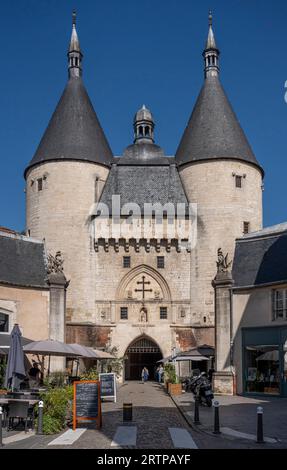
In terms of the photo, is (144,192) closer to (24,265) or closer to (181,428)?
(24,265)

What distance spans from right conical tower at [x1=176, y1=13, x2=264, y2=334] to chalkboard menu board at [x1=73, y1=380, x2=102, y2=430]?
26478 millimetres

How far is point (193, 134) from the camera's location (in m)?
45.8

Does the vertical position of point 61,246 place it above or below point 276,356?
above

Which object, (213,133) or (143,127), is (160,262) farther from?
(143,127)

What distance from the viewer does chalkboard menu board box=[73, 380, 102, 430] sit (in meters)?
16.1

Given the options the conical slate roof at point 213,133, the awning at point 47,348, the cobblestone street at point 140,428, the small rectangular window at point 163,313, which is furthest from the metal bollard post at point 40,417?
the conical slate roof at point 213,133

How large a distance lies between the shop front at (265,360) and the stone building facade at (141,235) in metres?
13.2

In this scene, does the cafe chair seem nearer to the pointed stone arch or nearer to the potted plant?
the potted plant

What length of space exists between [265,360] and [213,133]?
2085 centimetres

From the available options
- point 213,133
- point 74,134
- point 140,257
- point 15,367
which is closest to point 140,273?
point 140,257

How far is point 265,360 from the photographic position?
27938 mm

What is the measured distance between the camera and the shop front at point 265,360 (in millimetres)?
26953
